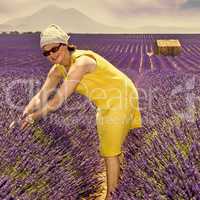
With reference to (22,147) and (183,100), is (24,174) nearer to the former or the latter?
(22,147)

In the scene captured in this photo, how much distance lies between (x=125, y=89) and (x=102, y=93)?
7.0 inches

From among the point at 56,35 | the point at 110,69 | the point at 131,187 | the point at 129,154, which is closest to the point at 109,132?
the point at 129,154

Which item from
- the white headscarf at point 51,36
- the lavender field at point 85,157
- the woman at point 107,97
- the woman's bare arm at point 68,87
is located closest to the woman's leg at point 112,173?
the woman at point 107,97

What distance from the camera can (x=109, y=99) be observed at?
3758 mm

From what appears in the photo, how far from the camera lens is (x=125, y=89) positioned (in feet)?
12.6

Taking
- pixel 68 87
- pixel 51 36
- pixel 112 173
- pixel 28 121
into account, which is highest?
pixel 51 36

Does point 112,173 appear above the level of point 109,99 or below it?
below

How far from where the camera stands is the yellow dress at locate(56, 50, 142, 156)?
3758mm

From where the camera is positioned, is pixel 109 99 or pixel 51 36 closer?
pixel 51 36

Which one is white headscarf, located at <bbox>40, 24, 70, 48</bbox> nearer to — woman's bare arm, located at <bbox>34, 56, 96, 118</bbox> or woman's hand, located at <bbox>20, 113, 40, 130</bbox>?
woman's bare arm, located at <bbox>34, 56, 96, 118</bbox>

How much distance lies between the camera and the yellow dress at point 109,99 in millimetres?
3758

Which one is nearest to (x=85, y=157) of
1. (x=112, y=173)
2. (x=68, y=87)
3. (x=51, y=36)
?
(x=112, y=173)

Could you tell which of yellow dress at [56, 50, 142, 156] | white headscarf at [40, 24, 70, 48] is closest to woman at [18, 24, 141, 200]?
yellow dress at [56, 50, 142, 156]

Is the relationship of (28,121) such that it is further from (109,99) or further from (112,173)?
(112,173)
